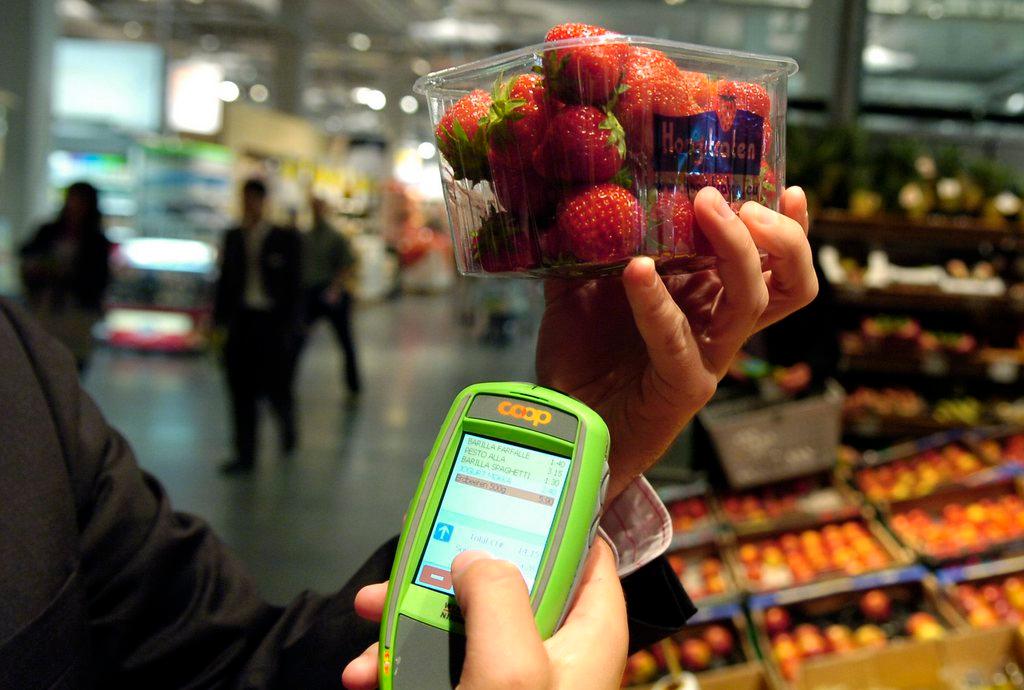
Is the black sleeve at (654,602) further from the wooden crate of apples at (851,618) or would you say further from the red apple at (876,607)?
the red apple at (876,607)

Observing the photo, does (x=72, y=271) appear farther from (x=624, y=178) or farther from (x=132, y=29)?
(x=132, y=29)

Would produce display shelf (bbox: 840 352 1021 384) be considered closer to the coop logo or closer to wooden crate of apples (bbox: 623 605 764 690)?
wooden crate of apples (bbox: 623 605 764 690)

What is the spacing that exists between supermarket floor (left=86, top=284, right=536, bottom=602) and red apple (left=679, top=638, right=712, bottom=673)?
1018 mm

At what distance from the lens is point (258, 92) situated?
22.3m

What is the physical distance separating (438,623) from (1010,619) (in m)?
2.83

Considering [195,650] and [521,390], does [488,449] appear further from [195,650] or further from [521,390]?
Result: [195,650]

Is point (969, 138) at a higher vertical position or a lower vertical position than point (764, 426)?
higher

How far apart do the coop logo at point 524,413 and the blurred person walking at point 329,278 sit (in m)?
7.10

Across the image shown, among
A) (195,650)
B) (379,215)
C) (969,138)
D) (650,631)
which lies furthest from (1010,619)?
(379,215)

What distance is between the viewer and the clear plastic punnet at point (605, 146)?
2.56ft

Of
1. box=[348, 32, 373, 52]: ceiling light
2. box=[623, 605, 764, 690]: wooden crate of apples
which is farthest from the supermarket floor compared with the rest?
box=[348, 32, 373, 52]: ceiling light

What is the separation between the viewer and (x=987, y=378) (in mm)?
5070

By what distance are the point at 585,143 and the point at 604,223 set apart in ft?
0.23

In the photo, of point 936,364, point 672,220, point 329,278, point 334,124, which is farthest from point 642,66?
point 334,124
